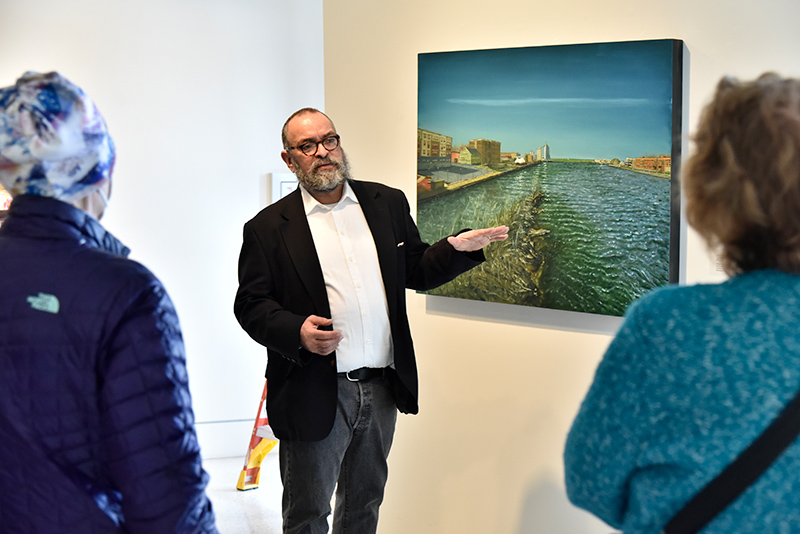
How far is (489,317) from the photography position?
279 centimetres

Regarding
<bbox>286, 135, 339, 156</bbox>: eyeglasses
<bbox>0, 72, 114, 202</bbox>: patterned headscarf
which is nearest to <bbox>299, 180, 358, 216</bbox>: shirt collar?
<bbox>286, 135, 339, 156</bbox>: eyeglasses

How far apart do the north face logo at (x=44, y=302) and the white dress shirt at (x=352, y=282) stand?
124cm

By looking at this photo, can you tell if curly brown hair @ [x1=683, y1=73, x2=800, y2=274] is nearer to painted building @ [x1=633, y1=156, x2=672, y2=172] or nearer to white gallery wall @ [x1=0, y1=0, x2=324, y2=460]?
painted building @ [x1=633, y1=156, x2=672, y2=172]

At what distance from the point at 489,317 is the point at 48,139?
1.95 metres

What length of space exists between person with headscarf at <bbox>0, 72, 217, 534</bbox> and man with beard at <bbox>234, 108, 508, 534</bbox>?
104 centimetres

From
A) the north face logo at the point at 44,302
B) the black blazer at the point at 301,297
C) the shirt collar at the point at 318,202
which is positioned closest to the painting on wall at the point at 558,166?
the black blazer at the point at 301,297

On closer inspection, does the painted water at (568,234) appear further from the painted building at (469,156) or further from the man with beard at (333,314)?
the man with beard at (333,314)

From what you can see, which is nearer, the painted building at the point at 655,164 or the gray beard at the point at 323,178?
the painted building at the point at 655,164

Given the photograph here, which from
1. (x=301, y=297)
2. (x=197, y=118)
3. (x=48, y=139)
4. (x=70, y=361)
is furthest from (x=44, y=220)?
(x=197, y=118)

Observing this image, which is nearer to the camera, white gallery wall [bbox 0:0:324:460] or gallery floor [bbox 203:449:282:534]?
gallery floor [bbox 203:449:282:534]

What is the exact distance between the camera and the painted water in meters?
2.30

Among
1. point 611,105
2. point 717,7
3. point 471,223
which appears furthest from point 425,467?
point 717,7

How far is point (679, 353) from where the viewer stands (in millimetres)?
1014

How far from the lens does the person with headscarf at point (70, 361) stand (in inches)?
43.4
